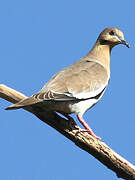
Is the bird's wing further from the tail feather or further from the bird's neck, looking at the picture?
the bird's neck

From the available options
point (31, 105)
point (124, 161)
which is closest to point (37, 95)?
point (31, 105)

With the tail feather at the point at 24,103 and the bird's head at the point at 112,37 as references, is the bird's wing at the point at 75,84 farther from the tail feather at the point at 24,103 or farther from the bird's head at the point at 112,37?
the bird's head at the point at 112,37

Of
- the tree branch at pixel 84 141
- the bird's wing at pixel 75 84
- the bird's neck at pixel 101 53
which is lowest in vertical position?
the tree branch at pixel 84 141

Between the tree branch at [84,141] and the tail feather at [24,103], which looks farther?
the tree branch at [84,141]

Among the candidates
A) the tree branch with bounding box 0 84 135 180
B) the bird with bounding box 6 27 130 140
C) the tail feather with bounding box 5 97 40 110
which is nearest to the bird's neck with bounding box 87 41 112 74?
the bird with bounding box 6 27 130 140

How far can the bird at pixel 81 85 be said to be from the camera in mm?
6590

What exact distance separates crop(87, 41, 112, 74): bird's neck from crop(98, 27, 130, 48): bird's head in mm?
69

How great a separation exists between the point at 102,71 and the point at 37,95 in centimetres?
148

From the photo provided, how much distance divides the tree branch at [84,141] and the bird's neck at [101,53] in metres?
1.53

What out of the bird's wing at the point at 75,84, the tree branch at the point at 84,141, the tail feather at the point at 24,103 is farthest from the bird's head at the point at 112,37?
the tail feather at the point at 24,103

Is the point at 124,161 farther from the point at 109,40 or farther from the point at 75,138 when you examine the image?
the point at 109,40

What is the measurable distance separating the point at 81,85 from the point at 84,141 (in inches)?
33.4

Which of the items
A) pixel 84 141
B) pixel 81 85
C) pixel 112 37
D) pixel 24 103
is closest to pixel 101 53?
pixel 112 37

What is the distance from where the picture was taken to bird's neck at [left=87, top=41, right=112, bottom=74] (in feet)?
26.3
